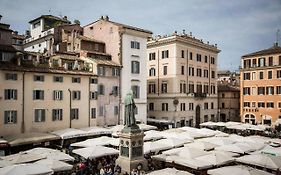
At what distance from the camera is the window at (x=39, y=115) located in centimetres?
2916

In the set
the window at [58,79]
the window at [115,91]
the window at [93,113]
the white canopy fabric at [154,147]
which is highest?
the window at [58,79]

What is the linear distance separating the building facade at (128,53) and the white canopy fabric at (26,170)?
2089 cm

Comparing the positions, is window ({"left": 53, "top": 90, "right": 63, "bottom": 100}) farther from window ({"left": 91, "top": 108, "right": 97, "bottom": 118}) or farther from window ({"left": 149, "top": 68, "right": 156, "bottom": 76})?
window ({"left": 149, "top": 68, "right": 156, "bottom": 76})

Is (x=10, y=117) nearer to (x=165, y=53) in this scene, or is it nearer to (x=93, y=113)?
(x=93, y=113)

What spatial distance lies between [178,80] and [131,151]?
2685 cm

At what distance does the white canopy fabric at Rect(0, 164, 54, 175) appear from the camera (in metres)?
15.1

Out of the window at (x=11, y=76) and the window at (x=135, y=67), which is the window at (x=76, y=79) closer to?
the window at (x=11, y=76)

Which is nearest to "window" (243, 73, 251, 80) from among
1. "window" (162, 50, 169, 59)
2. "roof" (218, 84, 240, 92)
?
"roof" (218, 84, 240, 92)

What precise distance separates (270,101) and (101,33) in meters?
29.3

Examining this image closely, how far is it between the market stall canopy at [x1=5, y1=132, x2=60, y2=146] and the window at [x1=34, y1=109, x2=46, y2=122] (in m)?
1.95

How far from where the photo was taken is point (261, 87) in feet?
170

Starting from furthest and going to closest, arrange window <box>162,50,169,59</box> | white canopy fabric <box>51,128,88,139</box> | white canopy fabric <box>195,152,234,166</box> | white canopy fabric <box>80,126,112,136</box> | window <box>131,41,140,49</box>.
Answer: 1. window <box>162,50,169,59</box>
2. window <box>131,41,140,49</box>
3. white canopy fabric <box>80,126,112,136</box>
4. white canopy fabric <box>51,128,88,139</box>
5. white canopy fabric <box>195,152,234,166</box>

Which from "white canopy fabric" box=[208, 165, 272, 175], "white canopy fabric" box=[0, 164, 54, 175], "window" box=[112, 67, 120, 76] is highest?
"window" box=[112, 67, 120, 76]

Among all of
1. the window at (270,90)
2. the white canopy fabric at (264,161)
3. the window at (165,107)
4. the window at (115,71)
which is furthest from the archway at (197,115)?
the white canopy fabric at (264,161)
